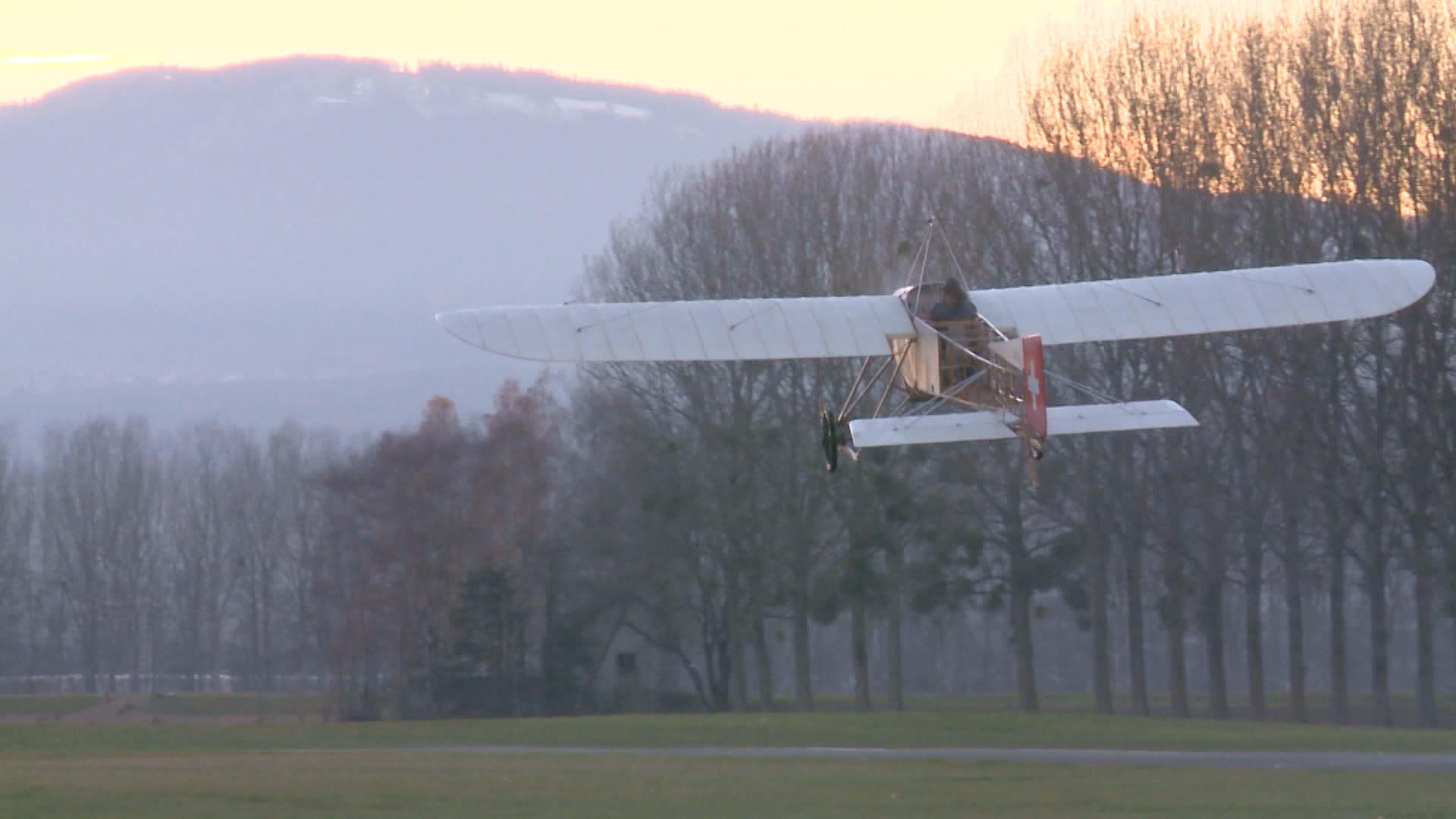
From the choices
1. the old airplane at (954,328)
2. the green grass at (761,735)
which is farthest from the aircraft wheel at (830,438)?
the green grass at (761,735)

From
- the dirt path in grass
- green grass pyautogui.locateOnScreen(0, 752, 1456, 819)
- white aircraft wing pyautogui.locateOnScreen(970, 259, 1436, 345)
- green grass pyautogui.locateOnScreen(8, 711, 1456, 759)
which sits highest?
white aircraft wing pyautogui.locateOnScreen(970, 259, 1436, 345)

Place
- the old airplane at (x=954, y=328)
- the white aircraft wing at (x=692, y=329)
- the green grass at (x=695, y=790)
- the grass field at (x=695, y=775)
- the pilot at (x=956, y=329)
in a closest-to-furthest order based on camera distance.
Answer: the green grass at (x=695, y=790) → the grass field at (x=695, y=775) → the old airplane at (x=954, y=328) → the white aircraft wing at (x=692, y=329) → the pilot at (x=956, y=329)

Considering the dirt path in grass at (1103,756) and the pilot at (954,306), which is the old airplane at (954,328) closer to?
the pilot at (954,306)

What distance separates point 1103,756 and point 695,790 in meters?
9.23

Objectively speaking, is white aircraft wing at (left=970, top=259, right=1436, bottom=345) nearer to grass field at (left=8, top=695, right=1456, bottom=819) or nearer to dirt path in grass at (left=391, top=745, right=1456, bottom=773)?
dirt path in grass at (left=391, top=745, right=1456, bottom=773)

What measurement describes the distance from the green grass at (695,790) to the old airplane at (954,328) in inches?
174

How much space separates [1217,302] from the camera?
25.4 meters

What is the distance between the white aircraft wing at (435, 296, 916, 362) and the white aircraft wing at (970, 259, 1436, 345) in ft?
7.70

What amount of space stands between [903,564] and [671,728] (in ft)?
41.0

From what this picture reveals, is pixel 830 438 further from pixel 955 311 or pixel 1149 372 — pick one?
pixel 1149 372

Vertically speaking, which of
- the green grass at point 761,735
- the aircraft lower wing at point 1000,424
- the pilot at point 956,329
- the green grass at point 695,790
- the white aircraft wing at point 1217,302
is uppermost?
the white aircraft wing at point 1217,302

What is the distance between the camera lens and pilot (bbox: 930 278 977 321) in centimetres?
2302

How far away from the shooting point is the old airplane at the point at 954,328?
20.7m

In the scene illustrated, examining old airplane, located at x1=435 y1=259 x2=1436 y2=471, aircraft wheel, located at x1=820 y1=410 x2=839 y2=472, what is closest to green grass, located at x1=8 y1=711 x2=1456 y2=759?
aircraft wheel, located at x1=820 y1=410 x2=839 y2=472
